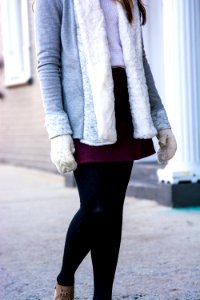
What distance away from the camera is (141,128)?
2.35 m

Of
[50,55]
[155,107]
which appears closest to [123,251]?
[155,107]

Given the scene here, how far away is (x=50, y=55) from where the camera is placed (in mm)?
Answer: 2314

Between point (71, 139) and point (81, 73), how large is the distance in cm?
27

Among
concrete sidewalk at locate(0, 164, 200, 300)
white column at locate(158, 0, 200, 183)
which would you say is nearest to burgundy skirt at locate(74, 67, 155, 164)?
concrete sidewalk at locate(0, 164, 200, 300)

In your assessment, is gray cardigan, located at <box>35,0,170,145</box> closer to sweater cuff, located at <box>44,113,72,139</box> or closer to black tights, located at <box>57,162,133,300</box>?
sweater cuff, located at <box>44,113,72,139</box>

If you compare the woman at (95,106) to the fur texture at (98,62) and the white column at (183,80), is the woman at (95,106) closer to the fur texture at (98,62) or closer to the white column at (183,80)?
the fur texture at (98,62)

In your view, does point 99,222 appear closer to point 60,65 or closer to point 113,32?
point 60,65

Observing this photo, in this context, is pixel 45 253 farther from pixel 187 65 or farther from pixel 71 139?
pixel 187 65

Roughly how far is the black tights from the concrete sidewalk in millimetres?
672

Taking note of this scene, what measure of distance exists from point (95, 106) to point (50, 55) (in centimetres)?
27

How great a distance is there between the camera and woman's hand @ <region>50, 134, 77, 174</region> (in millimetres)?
2232

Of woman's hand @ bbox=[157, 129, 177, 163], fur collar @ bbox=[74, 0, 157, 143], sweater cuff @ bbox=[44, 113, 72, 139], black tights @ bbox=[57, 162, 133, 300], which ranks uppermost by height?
fur collar @ bbox=[74, 0, 157, 143]

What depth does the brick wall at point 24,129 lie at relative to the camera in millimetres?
9453

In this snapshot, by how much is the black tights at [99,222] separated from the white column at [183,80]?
3.03 meters
